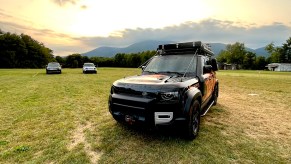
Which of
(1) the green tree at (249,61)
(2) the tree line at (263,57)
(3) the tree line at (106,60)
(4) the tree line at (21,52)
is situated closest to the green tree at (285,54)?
(2) the tree line at (263,57)

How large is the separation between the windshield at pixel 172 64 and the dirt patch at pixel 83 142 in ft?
7.30

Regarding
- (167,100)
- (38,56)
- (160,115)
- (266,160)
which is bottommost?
(266,160)

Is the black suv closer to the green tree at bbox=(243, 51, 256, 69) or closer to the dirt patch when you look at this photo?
the dirt patch

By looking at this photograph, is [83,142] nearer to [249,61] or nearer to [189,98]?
[189,98]

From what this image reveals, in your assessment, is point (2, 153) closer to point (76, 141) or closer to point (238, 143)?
point (76, 141)

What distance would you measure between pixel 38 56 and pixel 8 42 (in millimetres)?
9860

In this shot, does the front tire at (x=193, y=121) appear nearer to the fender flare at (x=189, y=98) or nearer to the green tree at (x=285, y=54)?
the fender flare at (x=189, y=98)

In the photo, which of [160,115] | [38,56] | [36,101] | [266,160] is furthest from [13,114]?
[38,56]

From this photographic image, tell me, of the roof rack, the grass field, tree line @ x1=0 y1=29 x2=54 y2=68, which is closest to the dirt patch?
the grass field

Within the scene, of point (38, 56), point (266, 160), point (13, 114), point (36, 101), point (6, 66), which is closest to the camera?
point (266, 160)

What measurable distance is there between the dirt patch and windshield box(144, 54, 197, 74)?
7.30 ft

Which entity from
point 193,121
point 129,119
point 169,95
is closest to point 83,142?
point 129,119

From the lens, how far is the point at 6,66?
204 ft

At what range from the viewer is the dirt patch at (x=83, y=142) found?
13.1ft
